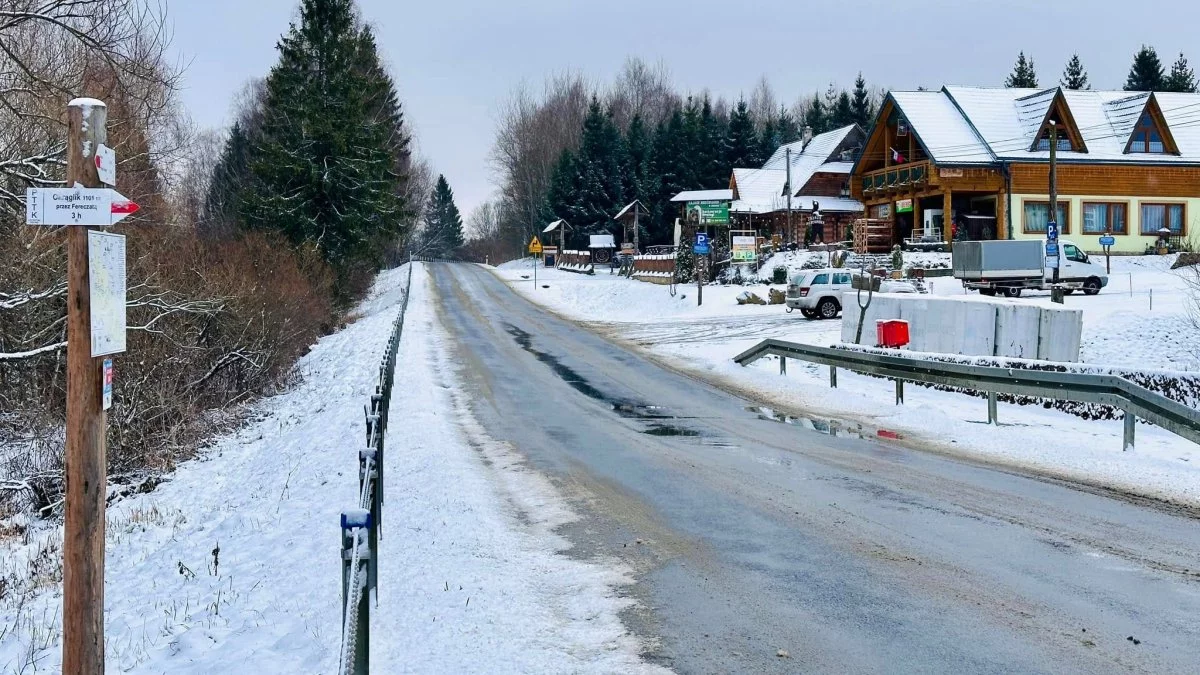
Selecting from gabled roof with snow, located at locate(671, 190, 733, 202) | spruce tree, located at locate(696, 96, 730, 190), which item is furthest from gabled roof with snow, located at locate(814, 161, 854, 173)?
spruce tree, located at locate(696, 96, 730, 190)

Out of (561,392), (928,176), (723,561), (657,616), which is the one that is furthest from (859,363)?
(928,176)

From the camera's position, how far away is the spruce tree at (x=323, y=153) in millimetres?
38562

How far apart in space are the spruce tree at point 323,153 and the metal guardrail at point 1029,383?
23.5m

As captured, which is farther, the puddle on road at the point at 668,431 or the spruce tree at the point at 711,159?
the spruce tree at the point at 711,159

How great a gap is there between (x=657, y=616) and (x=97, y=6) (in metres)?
9.45

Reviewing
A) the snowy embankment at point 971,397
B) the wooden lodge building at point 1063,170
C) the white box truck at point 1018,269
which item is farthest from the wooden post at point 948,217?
the white box truck at point 1018,269

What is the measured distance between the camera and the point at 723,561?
764 cm

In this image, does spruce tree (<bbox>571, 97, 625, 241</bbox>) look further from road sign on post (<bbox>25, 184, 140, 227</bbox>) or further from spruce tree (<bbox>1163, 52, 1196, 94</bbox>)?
road sign on post (<bbox>25, 184, 140, 227</bbox>)

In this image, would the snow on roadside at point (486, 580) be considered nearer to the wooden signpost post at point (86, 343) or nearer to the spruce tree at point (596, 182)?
the wooden signpost post at point (86, 343)

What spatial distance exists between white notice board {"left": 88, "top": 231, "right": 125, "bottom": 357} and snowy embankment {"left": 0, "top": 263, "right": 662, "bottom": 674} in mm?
2106

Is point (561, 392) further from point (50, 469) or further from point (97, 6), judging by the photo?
point (97, 6)

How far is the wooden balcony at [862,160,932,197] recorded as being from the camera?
1986 inches

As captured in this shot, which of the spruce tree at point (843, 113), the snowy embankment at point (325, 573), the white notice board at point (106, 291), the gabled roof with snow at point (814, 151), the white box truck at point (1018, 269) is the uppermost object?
the spruce tree at point (843, 113)

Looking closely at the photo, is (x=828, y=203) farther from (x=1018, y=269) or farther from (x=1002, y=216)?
(x=1018, y=269)
